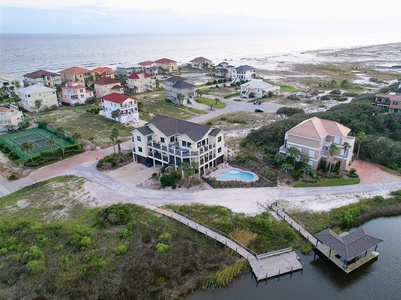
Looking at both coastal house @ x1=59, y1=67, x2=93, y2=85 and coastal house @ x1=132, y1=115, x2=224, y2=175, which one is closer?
coastal house @ x1=132, y1=115, x2=224, y2=175

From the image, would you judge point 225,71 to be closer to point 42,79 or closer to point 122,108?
point 122,108

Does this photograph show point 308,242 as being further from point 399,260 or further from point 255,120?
point 255,120

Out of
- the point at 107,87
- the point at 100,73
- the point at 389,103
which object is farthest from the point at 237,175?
the point at 100,73

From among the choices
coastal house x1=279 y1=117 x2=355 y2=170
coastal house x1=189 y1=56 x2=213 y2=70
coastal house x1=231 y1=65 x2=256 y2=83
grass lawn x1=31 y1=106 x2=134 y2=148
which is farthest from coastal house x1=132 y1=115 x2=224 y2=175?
coastal house x1=189 y1=56 x2=213 y2=70

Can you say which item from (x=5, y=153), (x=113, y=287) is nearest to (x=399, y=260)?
(x=113, y=287)

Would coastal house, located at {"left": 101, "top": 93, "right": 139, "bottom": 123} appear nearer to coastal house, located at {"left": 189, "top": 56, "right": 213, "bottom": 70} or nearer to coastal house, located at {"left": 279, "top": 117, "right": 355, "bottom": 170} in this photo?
coastal house, located at {"left": 279, "top": 117, "right": 355, "bottom": 170}

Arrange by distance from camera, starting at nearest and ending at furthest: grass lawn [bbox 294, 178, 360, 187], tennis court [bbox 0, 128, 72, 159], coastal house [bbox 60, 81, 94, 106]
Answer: grass lawn [bbox 294, 178, 360, 187] < tennis court [bbox 0, 128, 72, 159] < coastal house [bbox 60, 81, 94, 106]

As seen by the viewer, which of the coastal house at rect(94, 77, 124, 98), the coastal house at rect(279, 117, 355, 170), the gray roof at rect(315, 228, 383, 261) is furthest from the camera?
the coastal house at rect(94, 77, 124, 98)
